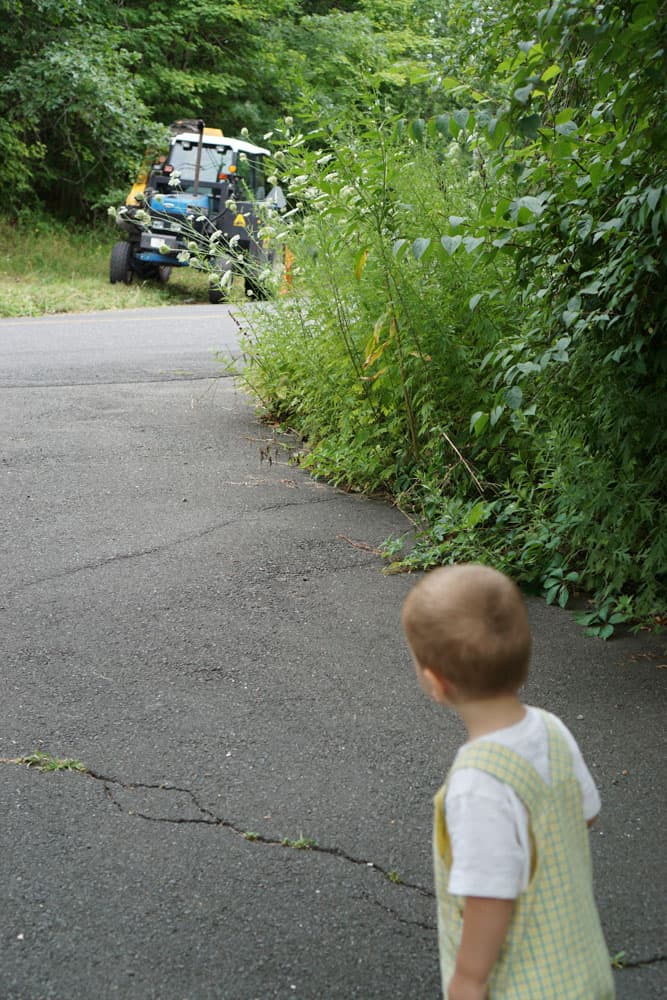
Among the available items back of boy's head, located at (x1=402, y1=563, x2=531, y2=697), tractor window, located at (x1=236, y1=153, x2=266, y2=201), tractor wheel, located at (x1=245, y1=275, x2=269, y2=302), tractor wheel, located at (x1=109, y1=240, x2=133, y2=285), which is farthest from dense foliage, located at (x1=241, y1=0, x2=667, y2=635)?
tractor wheel, located at (x1=109, y1=240, x2=133, y2=285)

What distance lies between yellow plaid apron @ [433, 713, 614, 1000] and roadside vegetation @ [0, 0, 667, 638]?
2241 millimetres

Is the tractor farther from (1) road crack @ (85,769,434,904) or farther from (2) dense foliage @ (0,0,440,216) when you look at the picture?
(1) road crack @ (85,769,434,904)

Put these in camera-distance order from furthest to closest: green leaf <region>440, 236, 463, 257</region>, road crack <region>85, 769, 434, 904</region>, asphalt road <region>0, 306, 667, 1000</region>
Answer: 1. green leaf <region>440, 236, 463, 257</region>
2. road crack <region>85, 769, 434, 904</region>
3. asphalt road <region>0, 306, 667, 1000</region>

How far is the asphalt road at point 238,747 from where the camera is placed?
2.66 m

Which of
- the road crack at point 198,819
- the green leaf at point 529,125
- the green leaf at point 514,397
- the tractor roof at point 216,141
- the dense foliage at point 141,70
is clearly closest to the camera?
the road crack at point 198,819

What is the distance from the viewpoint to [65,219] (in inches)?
1023

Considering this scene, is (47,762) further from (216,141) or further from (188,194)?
(216,141)

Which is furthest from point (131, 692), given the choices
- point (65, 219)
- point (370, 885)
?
point (65, 219)

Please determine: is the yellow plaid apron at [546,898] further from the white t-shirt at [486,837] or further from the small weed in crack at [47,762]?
the small weed in crack at [47,762]

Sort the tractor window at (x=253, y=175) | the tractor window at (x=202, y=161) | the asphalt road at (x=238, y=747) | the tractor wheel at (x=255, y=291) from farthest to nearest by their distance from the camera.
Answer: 1. the tractor window at (x=253, y=175)
2. the tractor window at (x=202, y=161)
3. the tractor wheel at (x=255, y=291)
4. the asphalt road at (x=238, y=747)

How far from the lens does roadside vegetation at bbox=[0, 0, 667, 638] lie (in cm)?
377

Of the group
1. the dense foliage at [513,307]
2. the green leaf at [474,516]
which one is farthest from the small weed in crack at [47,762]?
the green leaf at [474,516]

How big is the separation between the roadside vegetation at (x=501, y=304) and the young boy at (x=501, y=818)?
210cm

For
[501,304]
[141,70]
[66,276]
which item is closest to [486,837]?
[501,304]
